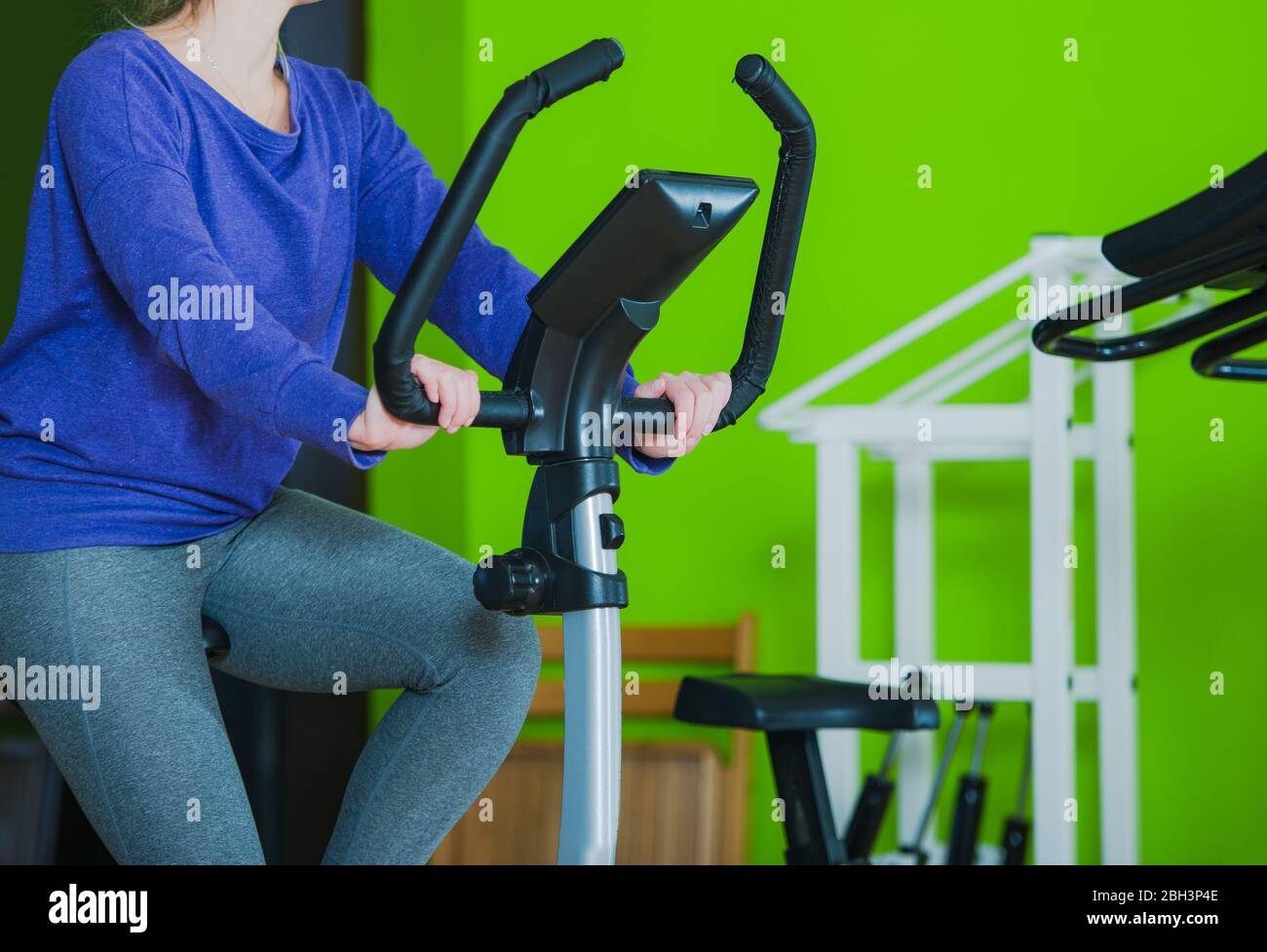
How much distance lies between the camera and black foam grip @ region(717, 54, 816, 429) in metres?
0.88

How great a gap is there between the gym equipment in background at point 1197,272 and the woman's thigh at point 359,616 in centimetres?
67

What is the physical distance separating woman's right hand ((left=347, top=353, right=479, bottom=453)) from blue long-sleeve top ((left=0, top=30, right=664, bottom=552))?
0.03 meters

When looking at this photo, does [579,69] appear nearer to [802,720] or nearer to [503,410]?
[503,410]

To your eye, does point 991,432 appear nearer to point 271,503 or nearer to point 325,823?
point 271,503

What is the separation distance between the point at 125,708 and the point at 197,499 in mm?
188

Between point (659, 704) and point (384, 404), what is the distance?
1959mm

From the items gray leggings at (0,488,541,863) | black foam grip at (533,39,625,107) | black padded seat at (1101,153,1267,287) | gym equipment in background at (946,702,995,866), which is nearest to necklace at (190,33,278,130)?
gray leggings at (0,488,541,863)

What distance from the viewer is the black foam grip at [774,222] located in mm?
884

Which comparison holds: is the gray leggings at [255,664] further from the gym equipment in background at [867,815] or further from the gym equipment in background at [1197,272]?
the gym equipment in background at [867,815]

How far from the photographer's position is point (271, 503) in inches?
48.0

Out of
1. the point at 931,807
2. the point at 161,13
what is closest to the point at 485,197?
the point at 161,13

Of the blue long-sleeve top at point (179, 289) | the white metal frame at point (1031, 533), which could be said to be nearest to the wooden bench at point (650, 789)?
the white metal frame at point (1031, 533)

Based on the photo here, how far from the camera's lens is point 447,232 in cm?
81
